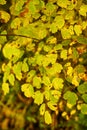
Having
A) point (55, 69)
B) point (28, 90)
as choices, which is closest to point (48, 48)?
point (55, 69)

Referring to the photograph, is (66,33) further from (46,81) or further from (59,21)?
(46,81)

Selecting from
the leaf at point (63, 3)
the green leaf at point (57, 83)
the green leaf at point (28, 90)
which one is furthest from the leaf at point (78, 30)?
the green leaf at point (28, 90)

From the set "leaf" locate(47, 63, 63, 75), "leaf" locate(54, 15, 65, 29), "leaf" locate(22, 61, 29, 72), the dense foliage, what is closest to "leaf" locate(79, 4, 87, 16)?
the dense foliage

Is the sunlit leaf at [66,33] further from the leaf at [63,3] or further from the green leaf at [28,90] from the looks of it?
the green leaf at [28,90]

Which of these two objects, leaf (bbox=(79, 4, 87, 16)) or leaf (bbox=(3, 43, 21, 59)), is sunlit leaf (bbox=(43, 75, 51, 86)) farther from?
leaf (bbox=(79, 4, 87, 16))

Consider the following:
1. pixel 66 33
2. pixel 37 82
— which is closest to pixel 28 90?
pixel 37 82

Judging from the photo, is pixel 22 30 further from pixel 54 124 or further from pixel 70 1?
pixel 54 124

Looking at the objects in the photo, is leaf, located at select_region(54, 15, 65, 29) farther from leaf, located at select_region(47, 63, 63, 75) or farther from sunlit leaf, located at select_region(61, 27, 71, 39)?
leaf, located at select_region(47, 63, 63, 75)

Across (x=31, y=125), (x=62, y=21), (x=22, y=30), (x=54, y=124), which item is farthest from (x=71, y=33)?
(x=31, y=125)

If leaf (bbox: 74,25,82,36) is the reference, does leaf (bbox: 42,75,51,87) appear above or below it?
below

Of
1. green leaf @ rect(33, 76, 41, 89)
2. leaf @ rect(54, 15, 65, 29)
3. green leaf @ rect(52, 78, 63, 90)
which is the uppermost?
leaf @ rect(54, 15, 65, 29)

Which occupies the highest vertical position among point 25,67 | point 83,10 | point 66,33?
point 83,10

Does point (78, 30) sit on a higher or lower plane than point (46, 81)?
higher
